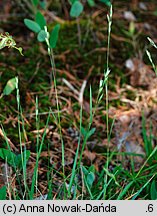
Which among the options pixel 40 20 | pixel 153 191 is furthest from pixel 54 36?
pixel 153 191

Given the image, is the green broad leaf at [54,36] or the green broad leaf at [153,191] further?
the green broad leaf at [54,36]

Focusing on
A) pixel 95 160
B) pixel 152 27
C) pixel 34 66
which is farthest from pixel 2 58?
pixel 152 27

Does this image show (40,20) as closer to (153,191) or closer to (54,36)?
(54,36)

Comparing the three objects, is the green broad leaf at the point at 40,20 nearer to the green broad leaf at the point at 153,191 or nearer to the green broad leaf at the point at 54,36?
the green broad leaf at the point at 54,36

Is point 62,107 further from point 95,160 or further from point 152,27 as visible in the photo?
point 152,27

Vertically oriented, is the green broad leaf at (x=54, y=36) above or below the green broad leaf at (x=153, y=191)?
above

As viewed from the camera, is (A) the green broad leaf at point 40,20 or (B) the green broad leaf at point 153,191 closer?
(B) the green broad leaf at point 153,191

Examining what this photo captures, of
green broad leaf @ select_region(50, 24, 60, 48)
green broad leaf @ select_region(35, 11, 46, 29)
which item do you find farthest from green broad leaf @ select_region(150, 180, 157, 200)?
green broad leaf @ select_region(35, 11, 46, 29)

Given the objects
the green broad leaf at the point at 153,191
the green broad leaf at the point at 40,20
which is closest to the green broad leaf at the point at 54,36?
the green broad leaf at the point at 40,20

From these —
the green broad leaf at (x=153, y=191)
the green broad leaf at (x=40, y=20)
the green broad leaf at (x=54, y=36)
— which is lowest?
the green broad leaf at (x=153, y=191)

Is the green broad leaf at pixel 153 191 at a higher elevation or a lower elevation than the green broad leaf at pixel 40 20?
lower

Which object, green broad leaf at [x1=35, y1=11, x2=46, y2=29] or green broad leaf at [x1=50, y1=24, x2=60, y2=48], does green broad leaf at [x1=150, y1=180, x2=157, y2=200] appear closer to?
green broad leaf at [x1=50, y1=24, x2=60, y2=48]
